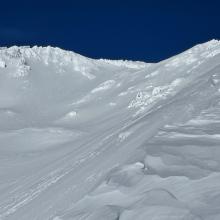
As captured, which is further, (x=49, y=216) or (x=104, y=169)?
(x=104, y=169)

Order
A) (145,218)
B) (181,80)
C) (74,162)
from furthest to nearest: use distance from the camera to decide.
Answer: (181,80) → (74,162) → (145,218)

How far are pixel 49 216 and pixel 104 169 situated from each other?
111 inches

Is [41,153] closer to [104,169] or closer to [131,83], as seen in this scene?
[104,169]

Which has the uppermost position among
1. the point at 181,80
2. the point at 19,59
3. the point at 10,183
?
the point at 19,59

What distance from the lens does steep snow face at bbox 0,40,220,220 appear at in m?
11.4

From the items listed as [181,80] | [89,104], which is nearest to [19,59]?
[89,104]

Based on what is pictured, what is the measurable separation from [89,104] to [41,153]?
68.5 feet

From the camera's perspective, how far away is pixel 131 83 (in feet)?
184

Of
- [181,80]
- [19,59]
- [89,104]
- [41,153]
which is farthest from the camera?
[19,59]

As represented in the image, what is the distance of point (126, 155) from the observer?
17.2 m

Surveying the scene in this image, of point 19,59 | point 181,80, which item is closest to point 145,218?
point 181,80

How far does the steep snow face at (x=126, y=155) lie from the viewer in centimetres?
1140

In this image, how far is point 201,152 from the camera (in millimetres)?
13852

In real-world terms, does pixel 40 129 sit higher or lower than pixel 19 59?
lower
